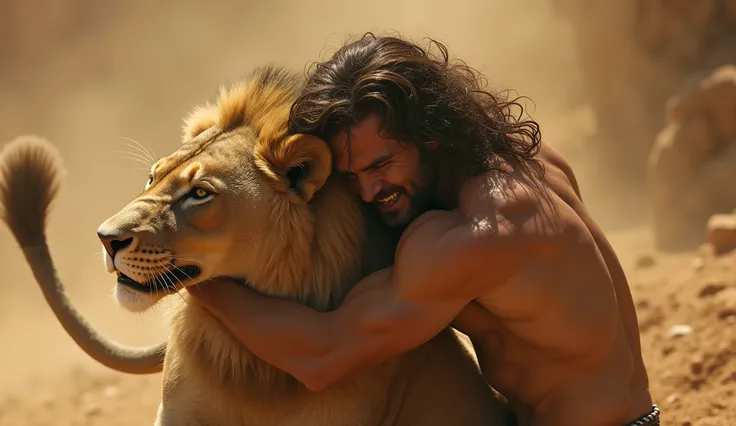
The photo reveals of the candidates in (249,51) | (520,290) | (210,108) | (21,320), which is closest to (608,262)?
(520,290)

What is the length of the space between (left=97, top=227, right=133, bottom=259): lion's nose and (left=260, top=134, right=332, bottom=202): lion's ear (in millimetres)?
516

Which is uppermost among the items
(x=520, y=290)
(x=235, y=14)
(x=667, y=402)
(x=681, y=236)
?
(x=235, y=14)

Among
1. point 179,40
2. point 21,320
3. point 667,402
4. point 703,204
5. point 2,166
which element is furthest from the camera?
point 179,40

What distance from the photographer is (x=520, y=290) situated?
2967 millimetres

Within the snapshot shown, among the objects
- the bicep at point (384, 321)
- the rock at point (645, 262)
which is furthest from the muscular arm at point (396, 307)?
the rock at point (645, 262)

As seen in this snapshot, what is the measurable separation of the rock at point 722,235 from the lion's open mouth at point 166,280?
3.92 meters

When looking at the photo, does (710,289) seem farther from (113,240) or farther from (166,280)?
(113,240)

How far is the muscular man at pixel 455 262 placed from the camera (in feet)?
9.52

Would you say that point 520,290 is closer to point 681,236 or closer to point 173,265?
point 173,265

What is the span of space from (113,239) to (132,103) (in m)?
11.4

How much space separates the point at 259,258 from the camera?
314 cm

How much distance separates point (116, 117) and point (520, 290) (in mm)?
11355

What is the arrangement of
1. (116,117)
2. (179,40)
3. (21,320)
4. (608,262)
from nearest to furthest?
(608,262)
(21,320)
(116,117)
(179,40)

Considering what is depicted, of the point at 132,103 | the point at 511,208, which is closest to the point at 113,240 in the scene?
the point at 511,208
